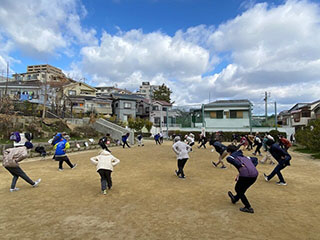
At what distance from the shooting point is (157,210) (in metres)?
4.00

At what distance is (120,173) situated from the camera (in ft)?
24.8

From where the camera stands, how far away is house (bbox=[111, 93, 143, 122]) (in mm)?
39250

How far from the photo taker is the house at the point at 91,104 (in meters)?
35.5

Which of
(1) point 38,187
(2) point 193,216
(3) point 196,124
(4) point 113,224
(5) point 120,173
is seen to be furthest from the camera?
(3) point 196,124

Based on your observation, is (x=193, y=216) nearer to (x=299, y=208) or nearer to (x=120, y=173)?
(x=299, y=208)

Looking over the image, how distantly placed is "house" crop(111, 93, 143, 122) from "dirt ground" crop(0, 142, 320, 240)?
3311 cm

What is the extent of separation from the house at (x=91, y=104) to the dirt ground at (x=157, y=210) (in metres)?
31.1

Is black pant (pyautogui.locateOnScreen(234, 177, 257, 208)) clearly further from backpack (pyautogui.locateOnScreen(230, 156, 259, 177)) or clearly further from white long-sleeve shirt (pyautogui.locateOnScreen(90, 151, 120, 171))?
white long-sleeve shirt (pyautogui.locateOnScreen(90, 151, 120, 171))

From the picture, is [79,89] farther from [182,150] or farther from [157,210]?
[157,210]

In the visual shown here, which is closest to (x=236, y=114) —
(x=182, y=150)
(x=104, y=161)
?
(x=182, y=150)

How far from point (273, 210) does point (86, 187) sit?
4.93 metres

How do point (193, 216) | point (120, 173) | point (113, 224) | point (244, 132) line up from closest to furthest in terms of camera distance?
point (113, 224)
point (193, 216)
point (120, 173)
point (244, 132)

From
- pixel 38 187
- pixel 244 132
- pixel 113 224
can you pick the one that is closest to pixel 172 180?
pixel 113 224

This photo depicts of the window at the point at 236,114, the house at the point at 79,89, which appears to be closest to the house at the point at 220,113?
the window at the point at 236,114
